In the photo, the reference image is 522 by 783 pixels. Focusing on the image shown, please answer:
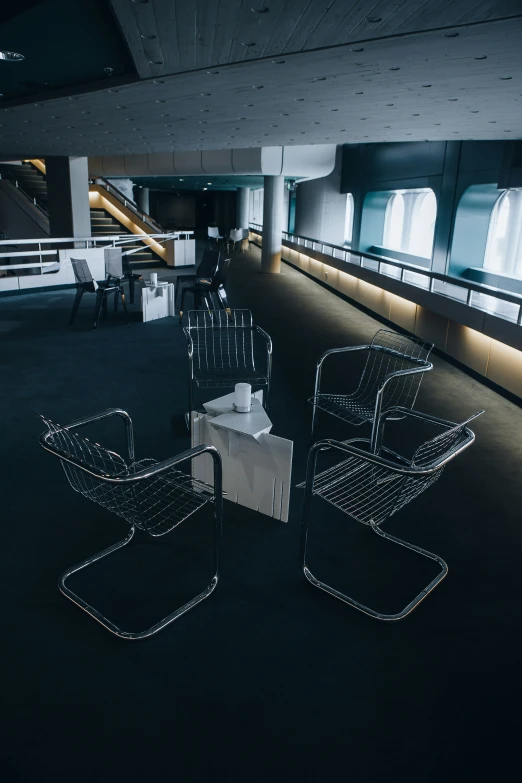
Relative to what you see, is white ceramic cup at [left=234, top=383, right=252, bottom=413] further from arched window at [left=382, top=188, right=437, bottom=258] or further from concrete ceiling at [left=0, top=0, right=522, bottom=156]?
arched window at [left=382, top=188, right=437, bottom=258]

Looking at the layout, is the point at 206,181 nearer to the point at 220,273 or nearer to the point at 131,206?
the point at 131,206

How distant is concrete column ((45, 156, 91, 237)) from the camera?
1318 cm

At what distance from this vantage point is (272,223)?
47.8ft

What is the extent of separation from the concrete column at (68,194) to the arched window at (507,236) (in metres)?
9.93

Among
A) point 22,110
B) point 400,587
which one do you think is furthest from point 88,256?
point 400,587

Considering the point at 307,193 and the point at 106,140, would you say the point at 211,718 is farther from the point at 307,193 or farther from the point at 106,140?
the point at 307,193

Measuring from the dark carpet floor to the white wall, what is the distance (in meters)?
17.1

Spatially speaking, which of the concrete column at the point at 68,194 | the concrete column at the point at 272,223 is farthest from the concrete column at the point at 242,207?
the concrete column at the point at 68,194

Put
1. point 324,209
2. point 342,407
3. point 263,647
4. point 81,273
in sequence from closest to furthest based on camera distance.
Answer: point 263,647
point 342,407
point 81,273
point 324,209

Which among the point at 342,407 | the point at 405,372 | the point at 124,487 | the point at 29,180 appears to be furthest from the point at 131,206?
the point at 124,487

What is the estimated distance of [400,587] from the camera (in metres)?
2.60

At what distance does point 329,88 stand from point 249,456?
3.47 meters

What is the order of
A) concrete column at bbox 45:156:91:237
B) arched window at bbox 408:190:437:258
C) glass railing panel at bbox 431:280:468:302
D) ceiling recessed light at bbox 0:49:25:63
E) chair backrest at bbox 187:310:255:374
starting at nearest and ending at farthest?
ceiling recessed light at bbox 0:49:25:63 < chair backrest at bbox 187:310:255:374 < glass railing panel at bbox 431:280:468:302 < concrete column at bbox 45:156:91:237 < arched window at bbox 408:190:437:258

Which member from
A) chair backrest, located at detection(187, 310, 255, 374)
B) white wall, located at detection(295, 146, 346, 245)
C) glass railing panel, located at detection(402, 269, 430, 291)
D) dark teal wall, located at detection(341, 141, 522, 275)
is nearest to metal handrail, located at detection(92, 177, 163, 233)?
white wall, located at detection(295, 146, 346, 245)
